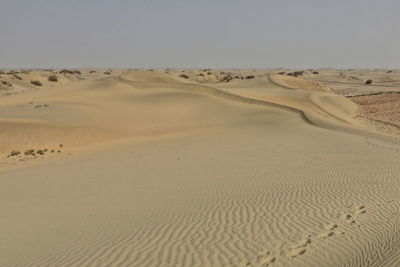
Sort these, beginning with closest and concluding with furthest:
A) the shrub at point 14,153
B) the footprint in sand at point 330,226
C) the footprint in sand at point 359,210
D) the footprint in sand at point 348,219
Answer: the footprint in sand at point 330,226
the footprint in sand at point 348,219
the footprint in sand at point 359,210
the shrub at point 14,153

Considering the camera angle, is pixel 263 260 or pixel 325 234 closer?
pixel 263 260

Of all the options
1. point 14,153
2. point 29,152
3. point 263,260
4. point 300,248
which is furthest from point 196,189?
point 14,153

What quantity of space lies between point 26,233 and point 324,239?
5.28 metres

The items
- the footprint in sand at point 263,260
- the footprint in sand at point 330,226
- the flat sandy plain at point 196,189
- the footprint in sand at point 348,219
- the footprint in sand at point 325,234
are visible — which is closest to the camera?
the footprint in sand at point 263,260

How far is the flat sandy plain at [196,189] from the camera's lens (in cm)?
684

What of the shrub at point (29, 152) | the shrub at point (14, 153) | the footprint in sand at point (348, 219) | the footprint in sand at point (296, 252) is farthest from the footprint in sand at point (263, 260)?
the shrub at point (14, 153)

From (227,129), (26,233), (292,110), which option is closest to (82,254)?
(26,233)

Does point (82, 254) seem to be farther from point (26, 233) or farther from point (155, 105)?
point (155, 105)

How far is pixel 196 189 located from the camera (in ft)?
35.4

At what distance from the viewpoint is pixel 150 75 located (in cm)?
4181

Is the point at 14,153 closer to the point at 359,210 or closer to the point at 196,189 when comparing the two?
the point at 196,189

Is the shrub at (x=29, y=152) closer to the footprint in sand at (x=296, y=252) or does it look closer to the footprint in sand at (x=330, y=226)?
the footprint in sand at (x=330, y=226)

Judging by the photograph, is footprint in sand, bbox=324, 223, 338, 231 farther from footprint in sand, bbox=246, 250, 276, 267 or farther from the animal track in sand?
Result: footprint in sand, bbox=246, 250, 276, 267

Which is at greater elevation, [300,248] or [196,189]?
[300,248]
